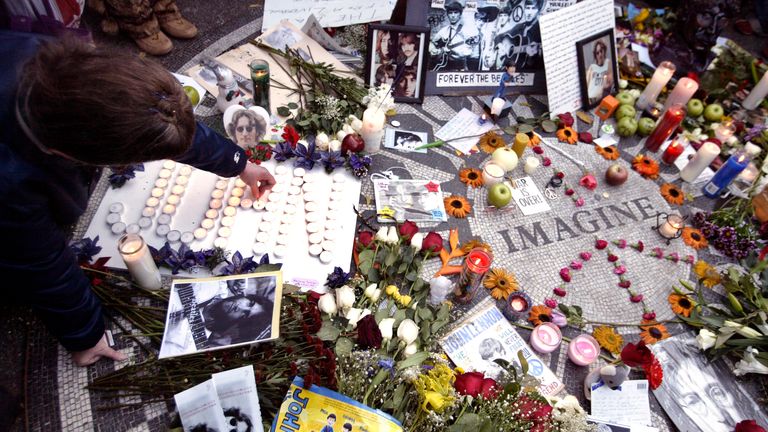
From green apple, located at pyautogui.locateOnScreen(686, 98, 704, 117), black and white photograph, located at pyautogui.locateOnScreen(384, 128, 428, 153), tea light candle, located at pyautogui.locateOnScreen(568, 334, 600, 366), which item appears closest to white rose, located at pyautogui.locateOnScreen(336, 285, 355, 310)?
tea light candle, located at pyautogui.locateOnScreen(568, 334, 600, 366)

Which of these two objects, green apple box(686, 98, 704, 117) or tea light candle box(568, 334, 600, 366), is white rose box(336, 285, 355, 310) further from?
green apple box(686, 98, 704, 117)

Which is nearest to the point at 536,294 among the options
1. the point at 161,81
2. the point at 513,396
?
the point at 513,396

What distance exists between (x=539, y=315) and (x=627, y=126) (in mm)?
1329

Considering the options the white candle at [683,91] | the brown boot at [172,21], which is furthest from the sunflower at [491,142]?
the brown boot at [172,21]

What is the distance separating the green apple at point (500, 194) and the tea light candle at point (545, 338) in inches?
22.0

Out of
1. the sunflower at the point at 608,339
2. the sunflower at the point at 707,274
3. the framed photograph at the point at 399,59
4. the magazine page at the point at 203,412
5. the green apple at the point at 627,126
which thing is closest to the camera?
the magazine page at the point at 203,412

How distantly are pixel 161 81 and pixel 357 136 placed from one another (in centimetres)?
111

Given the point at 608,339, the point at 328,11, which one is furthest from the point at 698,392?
the point at 328,11

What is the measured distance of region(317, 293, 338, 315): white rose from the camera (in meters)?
1.53

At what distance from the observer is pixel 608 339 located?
1749 mm

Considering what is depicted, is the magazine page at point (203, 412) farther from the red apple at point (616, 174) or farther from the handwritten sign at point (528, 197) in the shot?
the red apple at point (616, 174)

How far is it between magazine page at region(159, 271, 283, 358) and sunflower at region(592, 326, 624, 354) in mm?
1194

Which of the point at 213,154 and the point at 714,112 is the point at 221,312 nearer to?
the point at 213,154

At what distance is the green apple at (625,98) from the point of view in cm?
258
